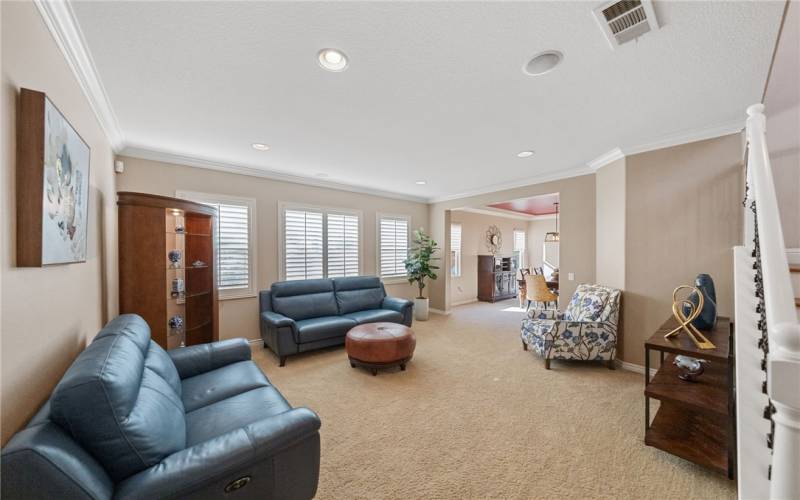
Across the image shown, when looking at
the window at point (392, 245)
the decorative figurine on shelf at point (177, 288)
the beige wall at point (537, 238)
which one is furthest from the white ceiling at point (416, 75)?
the beige wall at point (537, 238)

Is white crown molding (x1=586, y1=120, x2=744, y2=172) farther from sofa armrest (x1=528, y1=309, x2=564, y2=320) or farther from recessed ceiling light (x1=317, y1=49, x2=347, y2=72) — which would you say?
recessed ceiling light (x1=317, y1=49, x2=347, y2=72)

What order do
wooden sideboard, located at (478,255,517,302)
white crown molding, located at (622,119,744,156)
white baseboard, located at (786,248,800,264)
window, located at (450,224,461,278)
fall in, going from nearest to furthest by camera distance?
white baseboard, located at (786,248,800,264) < white crown molding, located at (622,119,744,156) < window, located at (450,224,461,278) < wooden sideboard, located at (478,255,517,302)

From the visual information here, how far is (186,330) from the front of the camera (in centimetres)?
312

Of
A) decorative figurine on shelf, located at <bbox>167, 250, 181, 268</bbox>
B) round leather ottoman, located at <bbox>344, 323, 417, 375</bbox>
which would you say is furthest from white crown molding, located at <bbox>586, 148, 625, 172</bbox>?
decorative figurine on shelf, located at <bbox>167, 250, 181, 268</bbox>

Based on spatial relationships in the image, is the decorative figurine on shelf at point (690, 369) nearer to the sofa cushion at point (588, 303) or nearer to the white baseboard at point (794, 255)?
the white baseboard at point (794, 255)

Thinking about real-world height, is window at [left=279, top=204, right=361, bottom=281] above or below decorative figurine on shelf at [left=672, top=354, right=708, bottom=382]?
above

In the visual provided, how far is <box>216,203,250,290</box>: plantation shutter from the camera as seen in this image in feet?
12.9

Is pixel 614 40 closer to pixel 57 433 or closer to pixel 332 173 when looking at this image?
pixel 57 433

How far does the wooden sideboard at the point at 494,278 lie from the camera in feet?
25.7

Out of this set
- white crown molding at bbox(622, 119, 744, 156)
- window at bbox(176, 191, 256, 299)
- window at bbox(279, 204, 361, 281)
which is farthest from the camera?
window at bbox(279, 204, 361, 281)

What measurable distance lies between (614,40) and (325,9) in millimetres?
1542

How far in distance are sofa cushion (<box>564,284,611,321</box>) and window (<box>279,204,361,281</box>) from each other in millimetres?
3416

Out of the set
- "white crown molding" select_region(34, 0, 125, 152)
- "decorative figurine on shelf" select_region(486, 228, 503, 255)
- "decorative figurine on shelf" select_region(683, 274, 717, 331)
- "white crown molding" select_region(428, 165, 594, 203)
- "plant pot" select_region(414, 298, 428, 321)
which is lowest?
"plant pot" select_region(414, 298, 428, 321)

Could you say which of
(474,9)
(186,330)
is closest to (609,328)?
(474,9)
